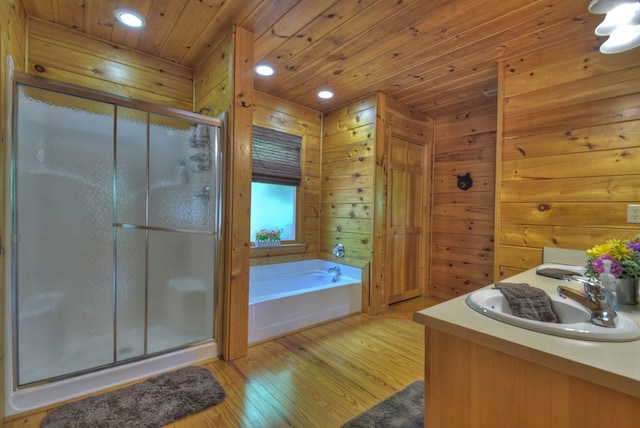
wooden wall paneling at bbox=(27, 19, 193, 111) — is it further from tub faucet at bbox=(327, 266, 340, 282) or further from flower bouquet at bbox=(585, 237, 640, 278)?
flower bouquet at bbox=(585, 237, 640, 278)

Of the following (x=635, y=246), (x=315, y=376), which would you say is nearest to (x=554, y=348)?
(x=635, y=246)

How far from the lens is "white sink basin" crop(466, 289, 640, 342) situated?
75 centimetres

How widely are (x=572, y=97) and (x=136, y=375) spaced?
3543 millimetres

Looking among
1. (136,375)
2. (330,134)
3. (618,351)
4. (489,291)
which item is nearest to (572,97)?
(489,291)

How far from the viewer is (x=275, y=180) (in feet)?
11.1

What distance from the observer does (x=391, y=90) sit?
10.2 feet

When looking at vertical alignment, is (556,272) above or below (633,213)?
below

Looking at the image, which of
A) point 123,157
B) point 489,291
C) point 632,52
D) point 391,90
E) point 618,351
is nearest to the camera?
point 618,351

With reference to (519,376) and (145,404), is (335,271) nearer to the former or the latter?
(145,404)

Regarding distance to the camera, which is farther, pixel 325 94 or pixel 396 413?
pixel 325 94

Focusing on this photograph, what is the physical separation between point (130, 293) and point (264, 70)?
2.17 m

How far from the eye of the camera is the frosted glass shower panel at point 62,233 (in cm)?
163

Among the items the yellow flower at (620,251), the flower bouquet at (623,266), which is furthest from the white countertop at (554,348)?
the yellow flower at (620,251)

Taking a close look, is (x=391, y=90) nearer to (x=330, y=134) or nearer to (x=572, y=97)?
(x=330, y=134)
